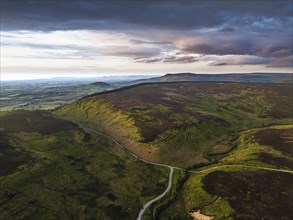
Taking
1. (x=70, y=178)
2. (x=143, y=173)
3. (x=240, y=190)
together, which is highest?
(x=70, y=178)

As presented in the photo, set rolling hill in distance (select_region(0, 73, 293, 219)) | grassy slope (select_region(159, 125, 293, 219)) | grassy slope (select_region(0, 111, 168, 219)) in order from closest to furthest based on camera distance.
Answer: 1. grassy slope (select_region(0, 111, 168, 219))
2. grassy slope (select_region(159, 125, 293, 219))
3. rolling hill in distance (select_region(0, 73, 293, 219))

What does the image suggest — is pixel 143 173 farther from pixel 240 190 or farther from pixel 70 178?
pixel 240 190

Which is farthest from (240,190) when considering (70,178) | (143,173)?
(70,178)

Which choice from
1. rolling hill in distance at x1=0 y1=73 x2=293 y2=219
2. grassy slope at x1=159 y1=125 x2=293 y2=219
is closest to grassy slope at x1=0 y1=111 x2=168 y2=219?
rolling hill in distance at x1=0 y1=73 x2=293 y2=219

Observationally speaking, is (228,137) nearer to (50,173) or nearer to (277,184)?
(277,184)

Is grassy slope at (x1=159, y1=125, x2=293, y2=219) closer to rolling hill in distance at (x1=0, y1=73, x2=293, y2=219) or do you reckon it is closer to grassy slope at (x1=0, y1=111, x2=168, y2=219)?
rolling hill in distance at (x1=0, y1=73, x2=293, y2=219)

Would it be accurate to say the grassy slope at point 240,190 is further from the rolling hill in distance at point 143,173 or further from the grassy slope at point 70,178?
the grassy slope at point 70,178

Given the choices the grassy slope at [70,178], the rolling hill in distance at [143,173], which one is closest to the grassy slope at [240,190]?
the rolling hill in distance at [143,173]

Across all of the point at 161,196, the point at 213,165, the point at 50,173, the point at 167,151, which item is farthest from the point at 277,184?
the point at 50,173
